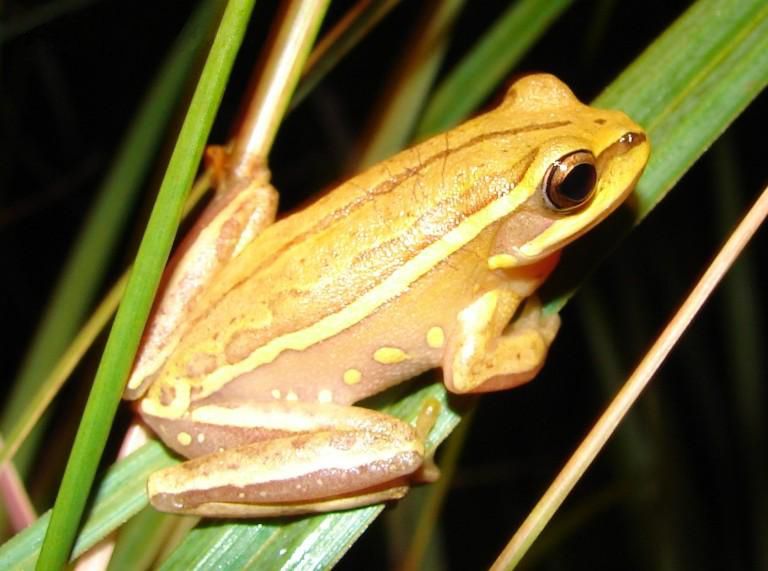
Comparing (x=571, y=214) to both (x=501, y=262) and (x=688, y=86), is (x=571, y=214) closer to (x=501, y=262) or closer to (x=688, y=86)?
(x=501, y=262)

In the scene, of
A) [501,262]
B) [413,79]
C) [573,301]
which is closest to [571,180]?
[501,262]

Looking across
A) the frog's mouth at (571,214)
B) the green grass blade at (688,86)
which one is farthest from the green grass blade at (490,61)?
the frog's mouth at (571,214)

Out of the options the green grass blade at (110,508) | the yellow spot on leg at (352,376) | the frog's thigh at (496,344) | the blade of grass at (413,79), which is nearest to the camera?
the green grass blade at (110,508)

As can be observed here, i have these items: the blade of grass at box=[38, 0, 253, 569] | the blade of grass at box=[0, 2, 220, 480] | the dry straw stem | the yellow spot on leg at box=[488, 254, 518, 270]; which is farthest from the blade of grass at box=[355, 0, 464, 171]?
the blade of grass at box=[38, 0, 253, 569]

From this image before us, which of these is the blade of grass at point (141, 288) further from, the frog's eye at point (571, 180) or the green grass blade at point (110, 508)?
the frog's eye at point (571, 180)

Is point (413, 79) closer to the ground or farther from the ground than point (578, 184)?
farther from the ground

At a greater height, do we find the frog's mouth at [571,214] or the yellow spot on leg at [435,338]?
the frog's mouth at [571,214]

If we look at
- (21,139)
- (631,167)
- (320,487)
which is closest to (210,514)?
(320,487)
